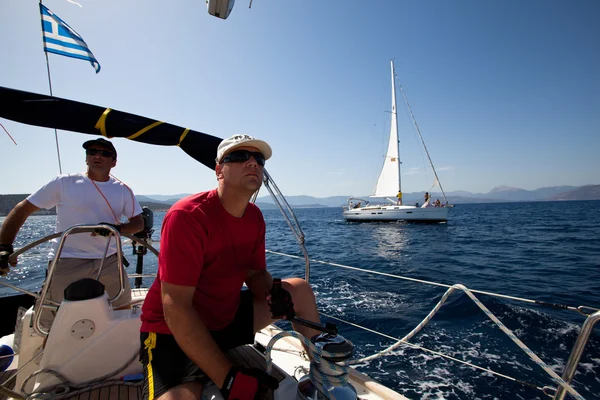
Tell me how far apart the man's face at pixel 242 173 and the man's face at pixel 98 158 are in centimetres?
157

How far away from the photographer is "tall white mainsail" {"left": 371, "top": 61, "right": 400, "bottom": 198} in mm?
31891

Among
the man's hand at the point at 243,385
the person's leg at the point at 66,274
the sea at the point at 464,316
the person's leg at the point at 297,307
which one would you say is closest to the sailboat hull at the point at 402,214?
the sea at the point at 464,316

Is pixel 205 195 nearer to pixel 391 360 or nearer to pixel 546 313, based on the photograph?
pixel 391 360

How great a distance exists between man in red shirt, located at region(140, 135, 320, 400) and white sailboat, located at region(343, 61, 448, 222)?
29757 mm

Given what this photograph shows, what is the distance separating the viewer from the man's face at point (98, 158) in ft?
8.02

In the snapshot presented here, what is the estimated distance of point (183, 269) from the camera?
1.30 meters

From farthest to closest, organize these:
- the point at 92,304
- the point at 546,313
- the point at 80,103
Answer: the point at 546,313 → the point at 80,103 → the point at 92,304

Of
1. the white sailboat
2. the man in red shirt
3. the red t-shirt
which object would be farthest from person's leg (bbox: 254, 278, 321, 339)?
the white sailboat

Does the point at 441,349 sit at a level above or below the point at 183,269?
below

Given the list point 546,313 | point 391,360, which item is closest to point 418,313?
point 391,360

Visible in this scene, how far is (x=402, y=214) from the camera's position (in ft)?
98.5

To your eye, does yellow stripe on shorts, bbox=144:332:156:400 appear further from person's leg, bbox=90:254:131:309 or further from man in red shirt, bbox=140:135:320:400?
person's leg, bbox=90:254:131:309

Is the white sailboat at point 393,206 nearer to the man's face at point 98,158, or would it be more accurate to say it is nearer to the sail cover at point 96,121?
the sail cover at point 96,121

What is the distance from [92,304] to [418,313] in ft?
17.2
